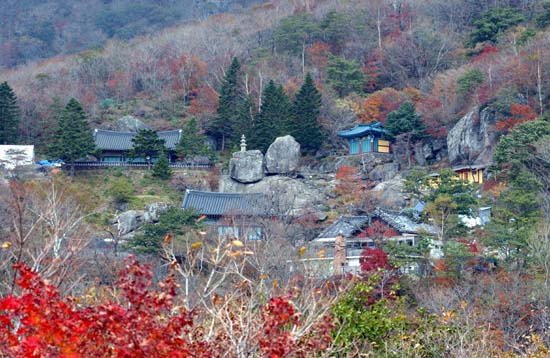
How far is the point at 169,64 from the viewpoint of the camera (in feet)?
144

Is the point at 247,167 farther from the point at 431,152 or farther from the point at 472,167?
the point at 472,167

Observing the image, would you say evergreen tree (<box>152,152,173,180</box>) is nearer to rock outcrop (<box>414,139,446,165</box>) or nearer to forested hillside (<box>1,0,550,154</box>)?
forested hillside (<box>1,0,550,154</box>)

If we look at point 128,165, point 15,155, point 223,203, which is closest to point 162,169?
point 128,165

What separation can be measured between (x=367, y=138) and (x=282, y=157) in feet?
12.5

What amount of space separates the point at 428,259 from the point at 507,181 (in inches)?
260

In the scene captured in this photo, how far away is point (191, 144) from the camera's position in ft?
110

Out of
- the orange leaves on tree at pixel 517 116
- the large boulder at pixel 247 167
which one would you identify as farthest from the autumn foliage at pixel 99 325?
the large boulder at pixel 247 167

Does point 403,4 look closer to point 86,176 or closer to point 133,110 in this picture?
point 133,110

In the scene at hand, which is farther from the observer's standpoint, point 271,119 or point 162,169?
point 271,119

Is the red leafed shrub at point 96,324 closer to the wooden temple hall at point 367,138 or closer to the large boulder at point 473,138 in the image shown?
the large boulder at point 473,138

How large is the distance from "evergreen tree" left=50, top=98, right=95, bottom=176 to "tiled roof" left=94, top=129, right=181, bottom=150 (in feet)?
3.39

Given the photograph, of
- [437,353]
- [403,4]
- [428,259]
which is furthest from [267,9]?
[437,353]

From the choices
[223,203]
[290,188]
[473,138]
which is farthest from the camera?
[473,138]

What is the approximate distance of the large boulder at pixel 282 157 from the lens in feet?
105
